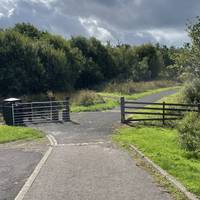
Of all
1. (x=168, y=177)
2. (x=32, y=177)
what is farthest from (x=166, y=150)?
(x=32, y=177)

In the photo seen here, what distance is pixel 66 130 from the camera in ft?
71.0

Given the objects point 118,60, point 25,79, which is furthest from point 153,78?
point 25,79

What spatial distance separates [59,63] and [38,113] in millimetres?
20796

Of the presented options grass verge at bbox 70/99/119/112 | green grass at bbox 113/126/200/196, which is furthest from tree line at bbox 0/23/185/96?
green grass at bbox 113/126/200/196

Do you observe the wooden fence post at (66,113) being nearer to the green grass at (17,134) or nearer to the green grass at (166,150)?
the green grass at (17,134)

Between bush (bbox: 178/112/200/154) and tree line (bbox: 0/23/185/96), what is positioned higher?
tree line (bbox: 0/23/185/96)

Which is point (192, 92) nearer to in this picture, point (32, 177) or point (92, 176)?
point (92, 176)

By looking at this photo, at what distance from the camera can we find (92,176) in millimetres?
10547

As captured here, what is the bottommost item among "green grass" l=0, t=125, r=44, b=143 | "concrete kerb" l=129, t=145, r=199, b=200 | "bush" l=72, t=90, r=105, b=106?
"green grass" l=0, t=125, r=44, b=143

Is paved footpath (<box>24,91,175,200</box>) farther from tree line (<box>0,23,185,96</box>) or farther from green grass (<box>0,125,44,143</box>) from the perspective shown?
tree line (<box>0,23,185,96</box>)

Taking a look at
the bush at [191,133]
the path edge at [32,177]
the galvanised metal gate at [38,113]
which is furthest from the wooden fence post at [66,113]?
the path edge at [32,177]

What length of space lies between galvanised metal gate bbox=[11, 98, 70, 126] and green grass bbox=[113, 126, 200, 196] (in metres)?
5.95

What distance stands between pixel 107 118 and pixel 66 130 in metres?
4.89

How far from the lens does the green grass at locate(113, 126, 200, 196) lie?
33.3ft
